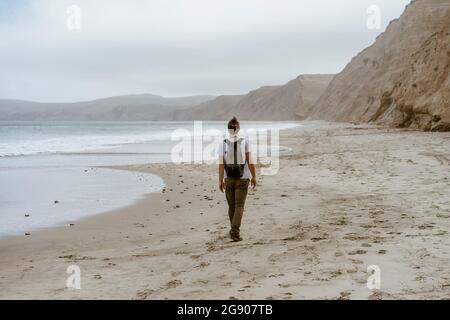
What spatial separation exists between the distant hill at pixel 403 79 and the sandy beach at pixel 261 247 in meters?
20.1

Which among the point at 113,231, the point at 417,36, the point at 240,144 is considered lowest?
the point at 113,231

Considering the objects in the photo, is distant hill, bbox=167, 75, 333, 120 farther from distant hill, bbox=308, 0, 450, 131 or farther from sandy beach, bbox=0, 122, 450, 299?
sandy beach, bbox=0, 122, 450, 299

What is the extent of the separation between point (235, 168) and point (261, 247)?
1.14 metres

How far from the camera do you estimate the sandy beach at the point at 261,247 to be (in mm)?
4770

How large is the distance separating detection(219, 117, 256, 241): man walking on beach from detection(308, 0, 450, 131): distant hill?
23283 millimetres

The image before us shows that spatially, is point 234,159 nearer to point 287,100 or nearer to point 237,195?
point 237,195

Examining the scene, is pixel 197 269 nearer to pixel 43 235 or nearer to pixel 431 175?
pixel 43 235

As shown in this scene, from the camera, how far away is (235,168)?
22.3 feet

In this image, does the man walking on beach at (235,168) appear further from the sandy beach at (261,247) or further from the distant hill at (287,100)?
the distant hill at (287,100)

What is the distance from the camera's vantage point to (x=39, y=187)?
517 inches

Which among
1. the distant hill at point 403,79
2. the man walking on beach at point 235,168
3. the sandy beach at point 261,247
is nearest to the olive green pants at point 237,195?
the man walking on beach at point 235,168

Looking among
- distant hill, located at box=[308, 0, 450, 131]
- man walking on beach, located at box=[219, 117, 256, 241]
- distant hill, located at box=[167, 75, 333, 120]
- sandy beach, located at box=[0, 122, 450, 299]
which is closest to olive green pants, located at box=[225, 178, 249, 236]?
man walking on beach, located at box=[219, 117, 256, 241]
